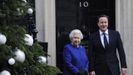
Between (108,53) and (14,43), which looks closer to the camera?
(14,43)

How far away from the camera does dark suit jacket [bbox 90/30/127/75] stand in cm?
841

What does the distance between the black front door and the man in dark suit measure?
3.28 m

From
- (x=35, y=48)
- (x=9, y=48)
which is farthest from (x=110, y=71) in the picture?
(x=9, y=48)

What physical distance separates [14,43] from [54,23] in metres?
5.93

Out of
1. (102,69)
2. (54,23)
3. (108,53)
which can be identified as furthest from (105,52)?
(54,23)

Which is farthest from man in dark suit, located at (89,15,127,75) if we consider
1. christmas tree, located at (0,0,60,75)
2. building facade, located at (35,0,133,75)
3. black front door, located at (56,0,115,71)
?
black front door, located at (56,0,115,71)

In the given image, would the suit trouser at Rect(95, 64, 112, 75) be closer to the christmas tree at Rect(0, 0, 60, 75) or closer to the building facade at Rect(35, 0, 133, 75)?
the christmas tree at Rect(0, 0, 60, 75)

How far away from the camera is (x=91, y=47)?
8477mm

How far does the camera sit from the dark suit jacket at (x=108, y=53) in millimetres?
8406

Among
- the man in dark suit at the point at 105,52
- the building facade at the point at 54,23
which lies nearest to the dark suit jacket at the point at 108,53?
the man in dark suit at the point at 105,52

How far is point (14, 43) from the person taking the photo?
5.57 m

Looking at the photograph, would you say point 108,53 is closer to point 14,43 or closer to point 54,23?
point 14,43

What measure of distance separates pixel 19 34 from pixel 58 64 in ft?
20.2

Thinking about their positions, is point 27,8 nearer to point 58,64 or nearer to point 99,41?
point 99,41
